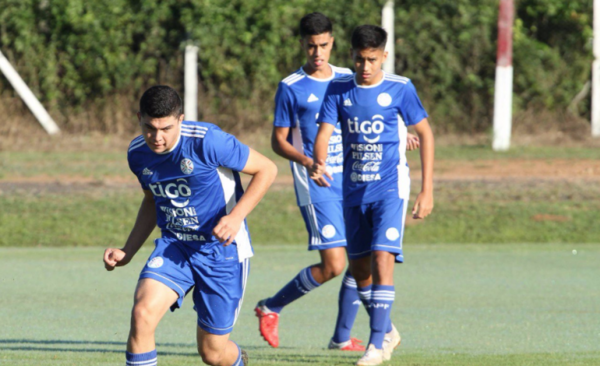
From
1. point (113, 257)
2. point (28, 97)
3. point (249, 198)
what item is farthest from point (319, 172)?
point (28, 97)

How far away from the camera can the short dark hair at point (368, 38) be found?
6.04m

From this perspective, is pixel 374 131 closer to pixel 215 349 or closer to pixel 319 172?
pixel 319 172

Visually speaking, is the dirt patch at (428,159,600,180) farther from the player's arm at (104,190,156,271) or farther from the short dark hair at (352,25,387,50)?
the player's arm at (104,190,156,271)

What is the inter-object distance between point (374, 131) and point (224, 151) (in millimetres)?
1487

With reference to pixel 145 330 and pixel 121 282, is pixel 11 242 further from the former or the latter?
pixel 145 330

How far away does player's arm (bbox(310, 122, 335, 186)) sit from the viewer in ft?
20.2

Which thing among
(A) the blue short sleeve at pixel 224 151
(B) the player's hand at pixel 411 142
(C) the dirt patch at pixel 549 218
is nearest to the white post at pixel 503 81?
(C) the dirt patch at pixel 549 218

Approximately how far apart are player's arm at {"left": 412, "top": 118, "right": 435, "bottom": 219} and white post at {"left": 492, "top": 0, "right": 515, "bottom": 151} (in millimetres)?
13737

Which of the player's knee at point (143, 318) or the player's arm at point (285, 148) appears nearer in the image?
the player's knee at point (143, 318)

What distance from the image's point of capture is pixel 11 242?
12.0 meters

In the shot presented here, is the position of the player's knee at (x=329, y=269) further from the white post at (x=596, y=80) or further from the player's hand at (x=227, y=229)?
the white post at (x=596, y=80)

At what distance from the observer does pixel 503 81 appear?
64.0 ft

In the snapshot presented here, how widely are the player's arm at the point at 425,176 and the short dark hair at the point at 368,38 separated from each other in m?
0.54

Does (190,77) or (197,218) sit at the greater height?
(197,218)
